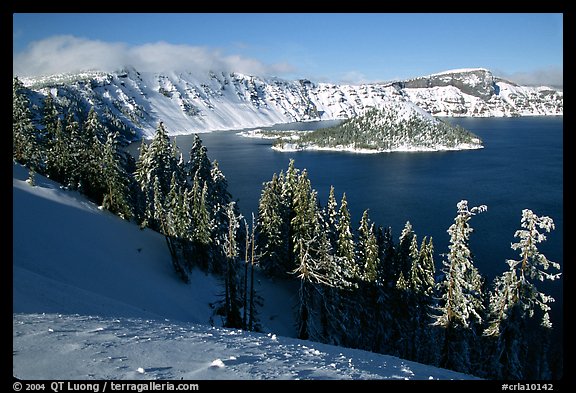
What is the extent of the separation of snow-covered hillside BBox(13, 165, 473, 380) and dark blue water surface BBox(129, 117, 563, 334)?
20229 mm

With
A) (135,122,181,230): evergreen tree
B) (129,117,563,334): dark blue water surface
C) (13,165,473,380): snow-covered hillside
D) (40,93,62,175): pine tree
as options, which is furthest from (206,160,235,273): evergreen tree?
(129,117,563,334): dark blue water surface

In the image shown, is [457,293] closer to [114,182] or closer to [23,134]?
[114,182]

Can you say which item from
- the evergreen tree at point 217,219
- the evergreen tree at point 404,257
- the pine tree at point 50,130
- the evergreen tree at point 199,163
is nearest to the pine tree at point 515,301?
the evergreen tree at point 404,257

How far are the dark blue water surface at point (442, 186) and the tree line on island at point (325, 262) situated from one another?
19.6ft

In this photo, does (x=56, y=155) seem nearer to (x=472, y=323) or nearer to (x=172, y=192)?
(x=172, y=192)

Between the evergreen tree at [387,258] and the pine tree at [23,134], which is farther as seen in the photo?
the pine tree at [23,134]

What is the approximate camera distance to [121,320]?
12070mm

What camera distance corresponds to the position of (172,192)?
3641 cm

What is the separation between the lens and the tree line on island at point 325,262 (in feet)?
68.3

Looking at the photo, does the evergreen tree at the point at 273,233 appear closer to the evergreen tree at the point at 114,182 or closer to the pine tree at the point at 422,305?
the pine tree at the point at 422,305

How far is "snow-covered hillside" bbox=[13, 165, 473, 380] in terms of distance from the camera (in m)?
7.22

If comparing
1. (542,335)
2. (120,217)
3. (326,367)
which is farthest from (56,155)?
(542,335)

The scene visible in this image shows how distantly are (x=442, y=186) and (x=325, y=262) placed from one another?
8354 cm
